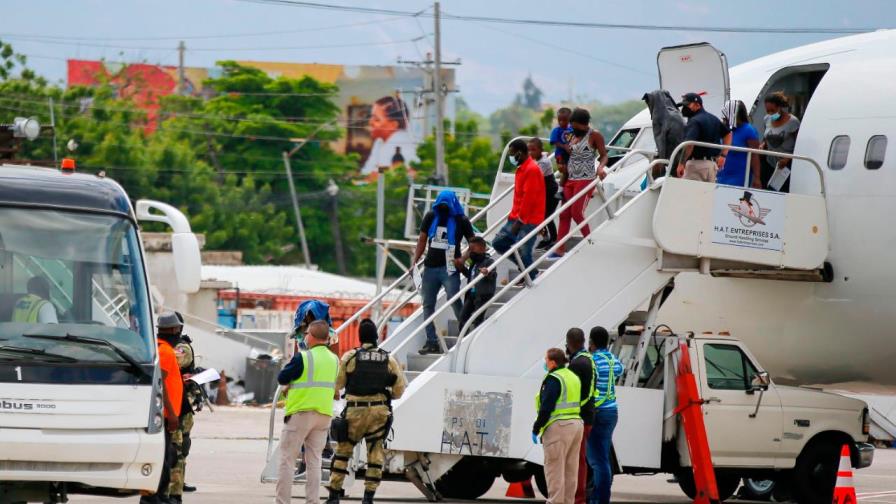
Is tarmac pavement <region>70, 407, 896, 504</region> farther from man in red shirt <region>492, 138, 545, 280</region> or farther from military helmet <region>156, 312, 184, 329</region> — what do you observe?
man in red shirt <region>492, 138, 545, 280</region>

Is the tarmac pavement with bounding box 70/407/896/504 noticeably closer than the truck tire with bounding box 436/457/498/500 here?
Yes

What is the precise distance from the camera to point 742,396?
1691 centimetres

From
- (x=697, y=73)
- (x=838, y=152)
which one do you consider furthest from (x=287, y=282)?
(x=838, y=152)

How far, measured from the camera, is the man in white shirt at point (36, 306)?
11.2 m

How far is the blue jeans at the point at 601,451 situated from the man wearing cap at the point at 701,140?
3040mm

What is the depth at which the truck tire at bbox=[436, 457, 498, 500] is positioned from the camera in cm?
1722

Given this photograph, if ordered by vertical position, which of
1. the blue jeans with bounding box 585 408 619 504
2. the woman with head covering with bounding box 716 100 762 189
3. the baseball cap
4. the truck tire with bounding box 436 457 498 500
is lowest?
the truck tire with bounding box 436 457 498 500

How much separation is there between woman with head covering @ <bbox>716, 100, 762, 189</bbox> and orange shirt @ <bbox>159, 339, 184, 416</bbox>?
6983mm

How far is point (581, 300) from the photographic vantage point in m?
16.5

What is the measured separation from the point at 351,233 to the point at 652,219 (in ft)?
244

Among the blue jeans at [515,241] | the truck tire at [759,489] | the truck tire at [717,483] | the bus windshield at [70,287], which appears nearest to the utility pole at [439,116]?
the truck tire at [759,489]

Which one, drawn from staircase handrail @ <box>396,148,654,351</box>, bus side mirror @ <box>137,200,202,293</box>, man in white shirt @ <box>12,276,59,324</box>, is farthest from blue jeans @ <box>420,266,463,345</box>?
man in white shirt @ <box>12,276,59,324</box>

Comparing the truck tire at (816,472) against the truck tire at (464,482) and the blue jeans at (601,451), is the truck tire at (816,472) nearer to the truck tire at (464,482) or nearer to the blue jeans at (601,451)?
the blue jeans at (601,451)

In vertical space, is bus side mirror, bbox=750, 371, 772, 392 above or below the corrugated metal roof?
above
